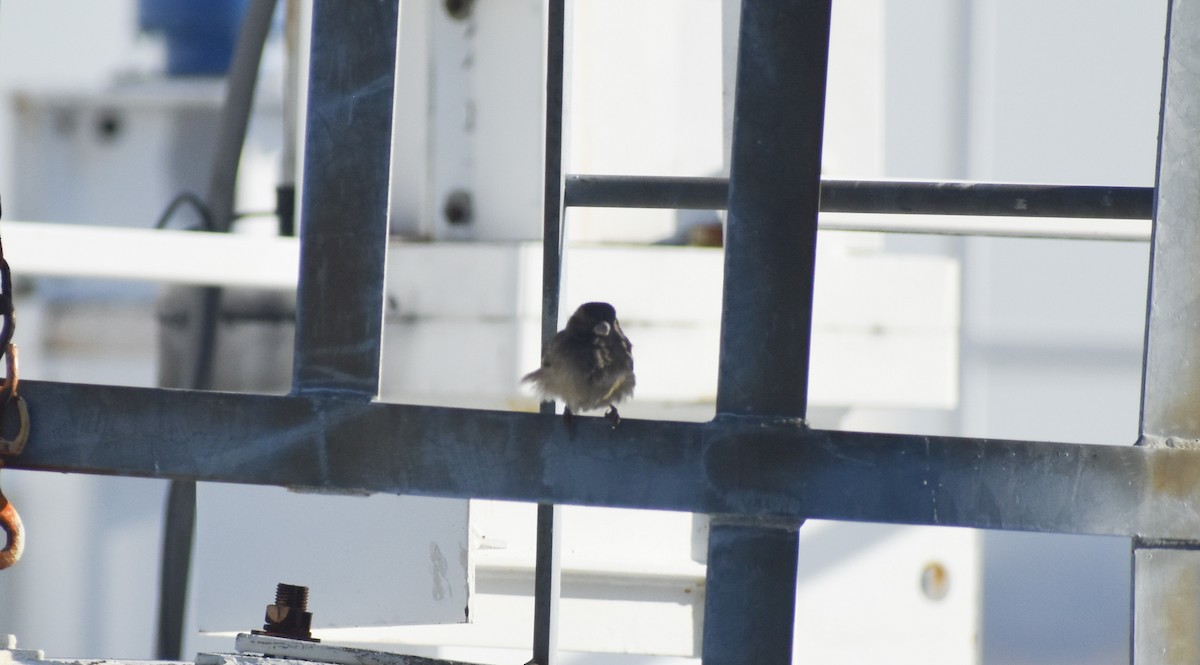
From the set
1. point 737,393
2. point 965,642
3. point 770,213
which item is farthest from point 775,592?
point 965,642

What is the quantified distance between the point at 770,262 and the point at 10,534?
54.3 inches

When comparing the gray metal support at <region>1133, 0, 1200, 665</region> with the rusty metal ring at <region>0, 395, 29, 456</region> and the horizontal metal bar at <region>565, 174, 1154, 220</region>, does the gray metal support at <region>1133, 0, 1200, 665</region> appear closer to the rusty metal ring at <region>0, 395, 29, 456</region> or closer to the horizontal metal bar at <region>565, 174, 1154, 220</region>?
the horizontal metal bar at <region>565, 174, 1154, 220</region>

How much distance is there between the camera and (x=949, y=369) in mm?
4574

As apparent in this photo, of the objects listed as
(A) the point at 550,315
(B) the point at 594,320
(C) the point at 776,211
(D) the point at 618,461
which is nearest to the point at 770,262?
(C) the point at 776,211

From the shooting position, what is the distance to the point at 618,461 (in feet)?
7.02

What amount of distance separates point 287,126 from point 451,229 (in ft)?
5.01

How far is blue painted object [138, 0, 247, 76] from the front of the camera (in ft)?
20.9

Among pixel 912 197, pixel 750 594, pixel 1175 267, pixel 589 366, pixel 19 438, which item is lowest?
pixel 750 594

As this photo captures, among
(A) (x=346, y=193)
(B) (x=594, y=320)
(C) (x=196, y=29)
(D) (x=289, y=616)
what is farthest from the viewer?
(C) (x=196, y=29)

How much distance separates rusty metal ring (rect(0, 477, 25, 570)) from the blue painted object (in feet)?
15.4

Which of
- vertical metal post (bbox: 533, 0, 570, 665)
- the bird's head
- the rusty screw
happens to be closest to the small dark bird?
the bird's head

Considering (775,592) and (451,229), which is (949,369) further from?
(775,592)

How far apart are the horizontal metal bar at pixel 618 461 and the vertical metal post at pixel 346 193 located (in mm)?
107

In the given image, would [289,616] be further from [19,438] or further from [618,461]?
[618,461]
